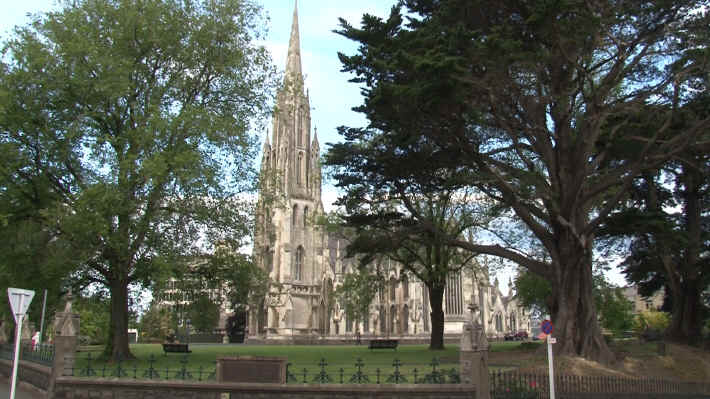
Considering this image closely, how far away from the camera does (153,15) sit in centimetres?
2316

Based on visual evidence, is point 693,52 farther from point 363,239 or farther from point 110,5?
point 110,5

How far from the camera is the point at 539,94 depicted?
1911 cm

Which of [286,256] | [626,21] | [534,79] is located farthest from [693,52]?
[286,256]

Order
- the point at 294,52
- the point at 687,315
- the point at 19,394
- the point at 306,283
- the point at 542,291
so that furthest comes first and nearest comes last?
1. the point at 294,52
2. the point at 306,283
3. the point at 542,291
4. the point at 687,315
5. the point at 19,394

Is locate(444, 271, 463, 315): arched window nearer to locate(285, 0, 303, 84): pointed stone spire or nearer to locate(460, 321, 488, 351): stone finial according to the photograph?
locate(285, 0, 303, 84): pointed stone spire

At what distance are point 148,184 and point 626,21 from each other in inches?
690

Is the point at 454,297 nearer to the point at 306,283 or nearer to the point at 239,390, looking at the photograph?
the point at 306,283

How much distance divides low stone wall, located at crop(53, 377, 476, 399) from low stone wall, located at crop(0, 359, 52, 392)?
4.61ft

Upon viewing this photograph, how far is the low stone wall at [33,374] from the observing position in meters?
16.4

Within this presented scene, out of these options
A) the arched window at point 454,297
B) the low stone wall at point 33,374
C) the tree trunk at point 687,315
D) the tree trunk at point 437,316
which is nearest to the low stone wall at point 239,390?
the low stone wall at point 33,374

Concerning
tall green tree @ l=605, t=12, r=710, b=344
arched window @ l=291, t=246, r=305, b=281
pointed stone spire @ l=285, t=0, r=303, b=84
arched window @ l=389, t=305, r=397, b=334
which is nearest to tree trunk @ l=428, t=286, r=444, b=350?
tall green tree @ l=605, t=12, r=710, b=344

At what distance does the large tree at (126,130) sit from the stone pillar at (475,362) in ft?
38.2

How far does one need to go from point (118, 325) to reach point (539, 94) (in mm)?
18499

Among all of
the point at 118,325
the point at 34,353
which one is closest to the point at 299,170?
the point at 118,325
